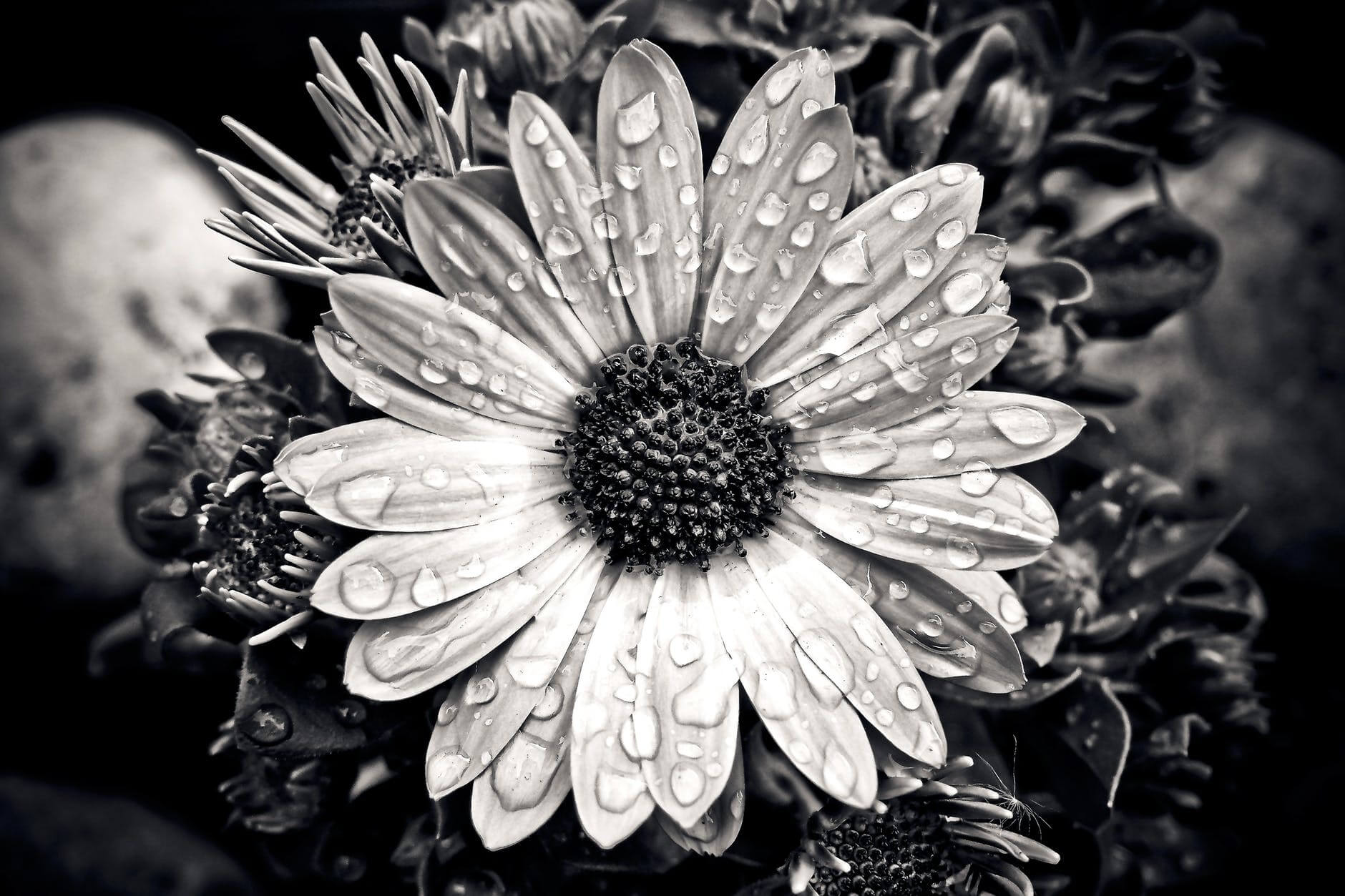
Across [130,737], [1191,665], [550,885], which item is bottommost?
[1191,665]

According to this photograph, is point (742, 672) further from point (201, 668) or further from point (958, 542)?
point (201, 668)

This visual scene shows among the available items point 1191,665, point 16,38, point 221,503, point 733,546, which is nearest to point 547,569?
point 733,546

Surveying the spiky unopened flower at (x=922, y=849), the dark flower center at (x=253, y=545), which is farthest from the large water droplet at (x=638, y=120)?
the spiky unopened flower at (x=922, y=849)

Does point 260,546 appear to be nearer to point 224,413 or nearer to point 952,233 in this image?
point 224,413

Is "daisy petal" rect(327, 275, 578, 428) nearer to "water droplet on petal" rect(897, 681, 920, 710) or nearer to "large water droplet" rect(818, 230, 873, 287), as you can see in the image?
"large water droplet" rect(818, 230, 873, 287)

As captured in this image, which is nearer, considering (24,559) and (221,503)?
(221,503)

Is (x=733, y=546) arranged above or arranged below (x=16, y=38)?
below

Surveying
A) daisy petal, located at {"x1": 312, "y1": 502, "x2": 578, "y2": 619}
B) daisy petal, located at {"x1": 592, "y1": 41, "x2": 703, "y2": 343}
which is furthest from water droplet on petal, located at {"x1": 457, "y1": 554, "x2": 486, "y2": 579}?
daisy petal, located at {"x1": 592, "y1": 41, "x2": 703, "y2": 343}
